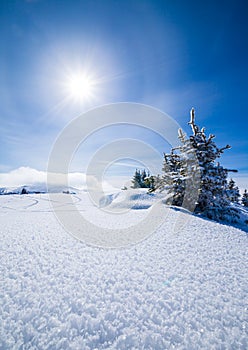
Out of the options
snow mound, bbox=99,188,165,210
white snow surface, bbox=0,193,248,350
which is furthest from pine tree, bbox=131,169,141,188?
white snow surface, bbox=0,193,248,350

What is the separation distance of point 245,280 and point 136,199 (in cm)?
1114

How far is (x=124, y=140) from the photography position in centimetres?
1552

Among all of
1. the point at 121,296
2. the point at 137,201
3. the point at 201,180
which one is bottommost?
the point at 121,296

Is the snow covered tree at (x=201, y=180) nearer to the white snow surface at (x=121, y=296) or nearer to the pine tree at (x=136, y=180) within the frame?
the white snow surface at (x=121, y=296)

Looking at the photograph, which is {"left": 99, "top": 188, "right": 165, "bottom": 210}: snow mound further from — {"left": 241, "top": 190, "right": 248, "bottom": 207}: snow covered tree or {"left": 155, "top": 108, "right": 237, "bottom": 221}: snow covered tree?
{"left": 241, "top": 190, "right": 248, "bottom": 207}: snow covered tree

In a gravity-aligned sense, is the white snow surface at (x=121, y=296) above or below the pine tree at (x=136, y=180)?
below

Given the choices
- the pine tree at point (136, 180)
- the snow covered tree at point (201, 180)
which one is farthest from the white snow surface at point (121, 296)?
the pine tree at point (136, 180)

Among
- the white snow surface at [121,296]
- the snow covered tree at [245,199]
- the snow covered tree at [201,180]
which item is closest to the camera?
the white snow surface at [121,296]

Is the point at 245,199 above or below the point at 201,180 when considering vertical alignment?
below

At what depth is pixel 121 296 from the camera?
3451mm

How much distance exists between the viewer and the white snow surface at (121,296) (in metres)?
2.63

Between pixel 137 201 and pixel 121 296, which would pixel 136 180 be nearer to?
Answer: pixel 137 201

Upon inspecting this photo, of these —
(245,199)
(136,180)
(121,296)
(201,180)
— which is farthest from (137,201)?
(245,199)

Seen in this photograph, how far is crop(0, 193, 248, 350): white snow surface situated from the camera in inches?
104
